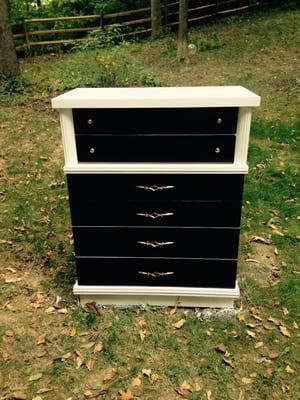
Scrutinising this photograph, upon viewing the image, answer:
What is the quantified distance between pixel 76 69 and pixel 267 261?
33.9 ft

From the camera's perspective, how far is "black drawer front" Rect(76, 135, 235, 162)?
3.46 meters

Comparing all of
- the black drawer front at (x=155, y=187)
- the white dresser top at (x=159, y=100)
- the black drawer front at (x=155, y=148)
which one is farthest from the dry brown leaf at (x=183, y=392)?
the white dresser top at (x=159, y=100)

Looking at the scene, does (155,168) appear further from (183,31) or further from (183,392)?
(183,31)

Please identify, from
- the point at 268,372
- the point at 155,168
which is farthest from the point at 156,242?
the point at 268,372

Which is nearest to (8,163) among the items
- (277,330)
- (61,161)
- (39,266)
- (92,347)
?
(61,161)

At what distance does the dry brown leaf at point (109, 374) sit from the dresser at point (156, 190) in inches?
30.9

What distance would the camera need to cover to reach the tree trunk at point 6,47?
10625 mm

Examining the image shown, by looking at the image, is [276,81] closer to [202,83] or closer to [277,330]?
[202,83]

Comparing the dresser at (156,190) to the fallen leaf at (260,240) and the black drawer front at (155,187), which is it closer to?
the black drawer front at (155,187)

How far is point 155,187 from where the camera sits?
364 cm

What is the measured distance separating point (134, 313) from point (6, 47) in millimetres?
9473

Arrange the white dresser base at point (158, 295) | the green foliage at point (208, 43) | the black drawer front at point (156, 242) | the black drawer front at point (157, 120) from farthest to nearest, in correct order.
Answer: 1. the green foliage at point (208, 43)
2. the white dresser base at point (158, 295)
3. the black drawer front at point (156, 242)
4. the black drawer front at point (157, 120)

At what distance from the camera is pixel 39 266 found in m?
4.93

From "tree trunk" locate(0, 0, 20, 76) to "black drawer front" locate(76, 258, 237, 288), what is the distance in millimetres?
8989
